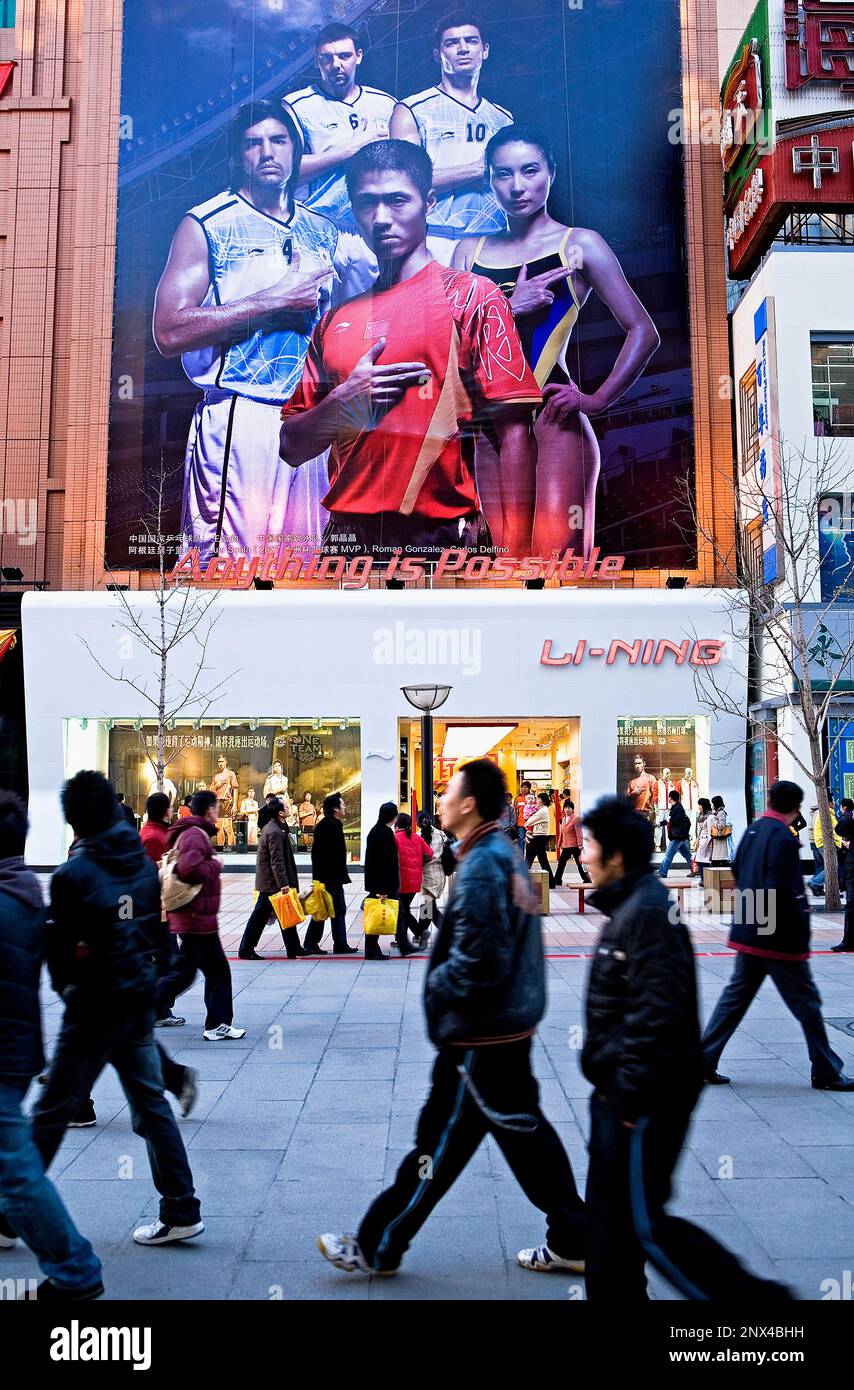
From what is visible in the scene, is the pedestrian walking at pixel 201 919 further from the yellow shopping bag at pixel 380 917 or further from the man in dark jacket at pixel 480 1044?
the yellow shopping bag at pixel 380 917

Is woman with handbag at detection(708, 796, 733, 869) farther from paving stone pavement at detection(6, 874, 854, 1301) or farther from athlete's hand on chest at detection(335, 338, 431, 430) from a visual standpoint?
athlete's hand on chest at detection(335, 338, 431, 430)

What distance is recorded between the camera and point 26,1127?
12.8 feet

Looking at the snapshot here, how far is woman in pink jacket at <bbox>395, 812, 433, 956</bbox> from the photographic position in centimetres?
A: 1365

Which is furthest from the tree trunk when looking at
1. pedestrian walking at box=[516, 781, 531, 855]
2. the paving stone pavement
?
the paving stone pavement

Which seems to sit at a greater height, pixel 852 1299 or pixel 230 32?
pixel 230 32

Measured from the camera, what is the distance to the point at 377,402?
2714cm

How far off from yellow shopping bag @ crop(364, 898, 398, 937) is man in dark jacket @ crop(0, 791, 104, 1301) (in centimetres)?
862

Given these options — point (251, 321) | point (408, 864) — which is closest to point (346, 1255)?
point (408, 864)

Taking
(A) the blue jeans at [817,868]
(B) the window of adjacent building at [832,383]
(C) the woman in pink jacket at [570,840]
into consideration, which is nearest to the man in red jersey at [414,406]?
(B) the window of adjacent building at [832,383]

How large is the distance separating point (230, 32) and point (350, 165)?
201 inches

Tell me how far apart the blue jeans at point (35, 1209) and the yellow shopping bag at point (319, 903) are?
30.3 ft

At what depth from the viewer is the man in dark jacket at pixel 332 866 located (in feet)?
42.9
